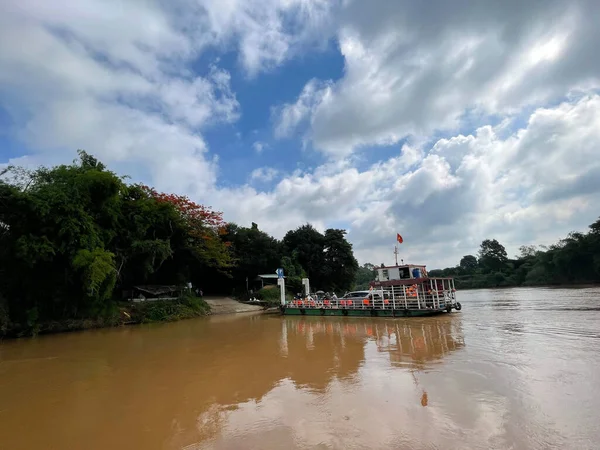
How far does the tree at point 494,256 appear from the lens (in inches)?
2916

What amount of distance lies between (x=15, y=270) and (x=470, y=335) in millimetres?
21303

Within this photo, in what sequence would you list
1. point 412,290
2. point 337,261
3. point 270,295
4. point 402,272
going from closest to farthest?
point 412,290 → point 402,272 → point 270,295 → point 337,261

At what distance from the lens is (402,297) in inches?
810

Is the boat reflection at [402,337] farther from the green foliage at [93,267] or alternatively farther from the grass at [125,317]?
the grass at [125,317]

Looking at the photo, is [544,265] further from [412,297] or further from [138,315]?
[138,315]

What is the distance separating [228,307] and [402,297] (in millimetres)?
16214

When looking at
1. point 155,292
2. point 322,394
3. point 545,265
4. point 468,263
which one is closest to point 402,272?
point 322,394

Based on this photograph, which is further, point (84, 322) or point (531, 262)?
point (531, 262)

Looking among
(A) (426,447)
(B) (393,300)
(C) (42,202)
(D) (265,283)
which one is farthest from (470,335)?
(D) (265,283)

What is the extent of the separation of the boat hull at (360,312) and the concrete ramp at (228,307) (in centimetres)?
620

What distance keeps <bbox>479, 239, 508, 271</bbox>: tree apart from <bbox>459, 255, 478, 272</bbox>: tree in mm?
18781

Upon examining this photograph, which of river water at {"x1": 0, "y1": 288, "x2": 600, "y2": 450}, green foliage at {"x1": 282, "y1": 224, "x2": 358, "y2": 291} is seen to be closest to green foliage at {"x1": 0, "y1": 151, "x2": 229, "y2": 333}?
river water at {"x1": 0, "y1": 288, "x2": 600, "y2": 450}

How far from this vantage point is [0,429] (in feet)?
19.1

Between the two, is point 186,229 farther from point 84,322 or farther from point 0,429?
point 0,429
